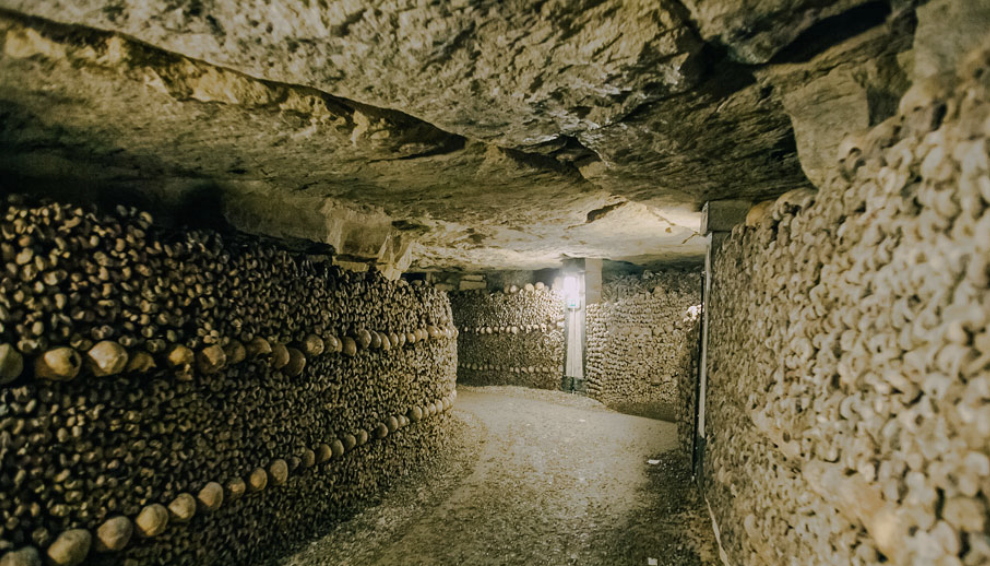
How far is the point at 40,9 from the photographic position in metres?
1.48

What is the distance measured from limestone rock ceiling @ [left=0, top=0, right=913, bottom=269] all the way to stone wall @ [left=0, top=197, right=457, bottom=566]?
543 mm

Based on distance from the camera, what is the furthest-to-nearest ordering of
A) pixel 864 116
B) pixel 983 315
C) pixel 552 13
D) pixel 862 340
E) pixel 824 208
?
pixel 864 116 → pixel 824 208 → pixel 552 13 → pixel 862 340 → pixel 983 315

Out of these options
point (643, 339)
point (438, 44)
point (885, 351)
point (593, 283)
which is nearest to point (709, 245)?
point (885, 351)

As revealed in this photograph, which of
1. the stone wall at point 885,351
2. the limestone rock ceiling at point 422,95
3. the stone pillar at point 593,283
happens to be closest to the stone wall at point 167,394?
the limestone rock ceiling at point 422,95

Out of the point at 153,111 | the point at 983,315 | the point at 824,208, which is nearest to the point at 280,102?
the point at 153,111

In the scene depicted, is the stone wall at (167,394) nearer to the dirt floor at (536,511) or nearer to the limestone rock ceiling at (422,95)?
the dirt floor at (536,511)

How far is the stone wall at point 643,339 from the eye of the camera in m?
7.05

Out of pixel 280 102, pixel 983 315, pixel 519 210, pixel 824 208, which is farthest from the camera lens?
pixel 519 210

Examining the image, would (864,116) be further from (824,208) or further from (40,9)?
(40,9)

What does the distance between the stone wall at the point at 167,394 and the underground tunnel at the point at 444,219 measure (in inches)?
0.6

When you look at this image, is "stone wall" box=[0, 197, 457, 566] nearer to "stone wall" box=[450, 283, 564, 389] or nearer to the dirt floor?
the dirt floor

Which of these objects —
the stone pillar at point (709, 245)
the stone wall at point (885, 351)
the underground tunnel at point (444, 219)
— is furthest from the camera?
the stone pillar at point (709, 245)

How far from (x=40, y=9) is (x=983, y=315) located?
8.68 feet

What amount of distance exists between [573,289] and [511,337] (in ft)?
5.81
